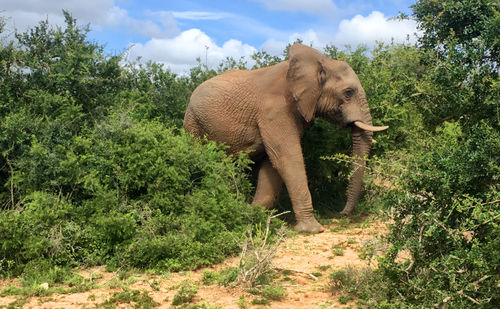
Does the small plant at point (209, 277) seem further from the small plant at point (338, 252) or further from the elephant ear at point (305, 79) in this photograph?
the elephant ear at point (305, 79)

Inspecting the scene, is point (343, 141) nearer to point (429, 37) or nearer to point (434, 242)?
point (429, 37)

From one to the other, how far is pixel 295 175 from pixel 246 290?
4176mm

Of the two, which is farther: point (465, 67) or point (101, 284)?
point (101, 284)

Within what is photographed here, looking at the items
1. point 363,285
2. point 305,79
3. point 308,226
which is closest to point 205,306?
point 363,285

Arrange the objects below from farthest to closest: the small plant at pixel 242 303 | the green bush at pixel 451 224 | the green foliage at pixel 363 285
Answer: the small plant at pixel 242 303 → the green foliage at pixel 363 285 → the green bush at pixel 451 224

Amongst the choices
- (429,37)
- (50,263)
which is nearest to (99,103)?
(50,263)

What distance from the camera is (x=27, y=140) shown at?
31.9ft

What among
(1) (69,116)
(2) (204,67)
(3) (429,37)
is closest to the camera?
(3) (429,37)

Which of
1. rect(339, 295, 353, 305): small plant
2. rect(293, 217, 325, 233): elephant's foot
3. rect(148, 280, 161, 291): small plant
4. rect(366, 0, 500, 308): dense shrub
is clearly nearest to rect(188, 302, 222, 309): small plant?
rect(148, 280, 161, 291): small plant

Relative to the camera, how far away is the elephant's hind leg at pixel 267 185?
36.9ft

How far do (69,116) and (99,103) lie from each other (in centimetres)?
162

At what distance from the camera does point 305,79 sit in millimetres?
10477

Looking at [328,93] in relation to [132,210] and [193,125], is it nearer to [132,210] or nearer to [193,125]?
[193,125]

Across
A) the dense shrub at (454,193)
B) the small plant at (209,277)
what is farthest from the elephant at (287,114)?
the dense shrub at (454,193)
